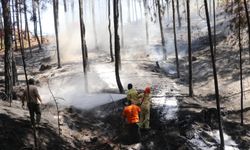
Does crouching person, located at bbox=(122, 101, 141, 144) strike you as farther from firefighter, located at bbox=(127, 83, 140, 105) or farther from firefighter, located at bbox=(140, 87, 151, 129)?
firefighter, located at bbox=(140, 87, 151, 129)

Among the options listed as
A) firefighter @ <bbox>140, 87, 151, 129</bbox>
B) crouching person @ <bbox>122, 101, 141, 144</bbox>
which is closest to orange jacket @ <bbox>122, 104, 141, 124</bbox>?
crouching person @ <bbox>122, 101, 141, 144</bbox>

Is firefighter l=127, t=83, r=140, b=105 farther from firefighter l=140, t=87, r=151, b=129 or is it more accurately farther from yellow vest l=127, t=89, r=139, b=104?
firefighter l=140, t=87, r=151, b=129

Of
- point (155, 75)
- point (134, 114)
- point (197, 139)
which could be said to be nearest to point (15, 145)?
point (134, 114)

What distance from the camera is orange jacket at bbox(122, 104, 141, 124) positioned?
14.5m

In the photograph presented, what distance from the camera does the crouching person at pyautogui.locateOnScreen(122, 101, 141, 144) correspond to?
47.6ft

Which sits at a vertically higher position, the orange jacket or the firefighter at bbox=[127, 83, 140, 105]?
the firefighter at bbox=[127, 83, 140, 105]

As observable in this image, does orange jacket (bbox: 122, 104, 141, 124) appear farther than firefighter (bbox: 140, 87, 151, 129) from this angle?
No

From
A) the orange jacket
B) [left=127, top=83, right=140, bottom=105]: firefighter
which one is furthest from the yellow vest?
the orange jacket

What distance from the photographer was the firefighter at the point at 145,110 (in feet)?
51.6

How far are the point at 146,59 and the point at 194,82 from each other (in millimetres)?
10638

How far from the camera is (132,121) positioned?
48.1 ft

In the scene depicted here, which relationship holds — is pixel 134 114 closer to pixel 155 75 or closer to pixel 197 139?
pixel 197 139

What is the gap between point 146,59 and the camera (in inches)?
1651

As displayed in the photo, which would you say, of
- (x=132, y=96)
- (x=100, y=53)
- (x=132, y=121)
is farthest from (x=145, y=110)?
(x=100, y=53)
